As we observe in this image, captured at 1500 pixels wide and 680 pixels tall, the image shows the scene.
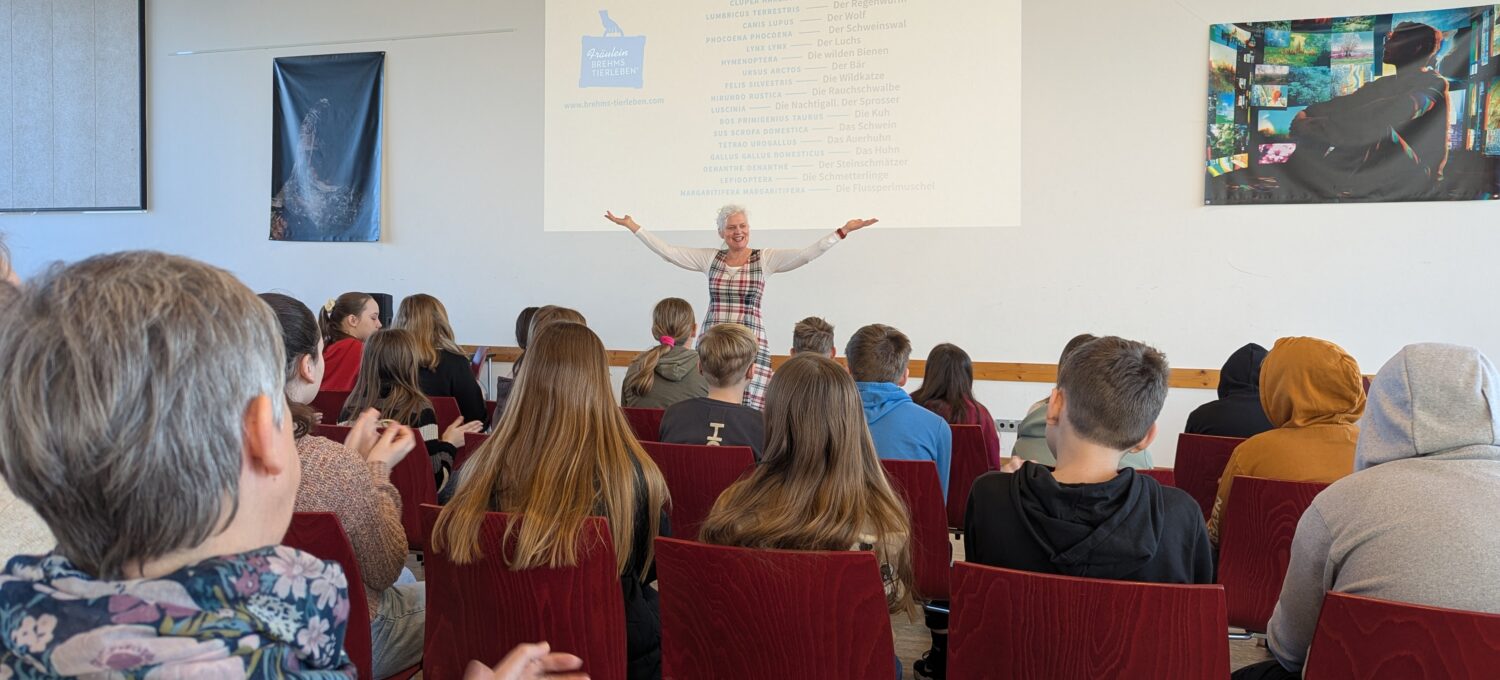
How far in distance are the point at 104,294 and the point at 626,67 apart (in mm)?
5980

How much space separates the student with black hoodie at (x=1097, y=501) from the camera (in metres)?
1.68

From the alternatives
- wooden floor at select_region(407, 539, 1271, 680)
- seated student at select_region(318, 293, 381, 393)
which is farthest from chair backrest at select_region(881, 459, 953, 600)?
seated student at select_region(318, 293, 381, 393)

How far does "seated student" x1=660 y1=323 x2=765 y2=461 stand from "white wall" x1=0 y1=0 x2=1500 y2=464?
10.5 feet

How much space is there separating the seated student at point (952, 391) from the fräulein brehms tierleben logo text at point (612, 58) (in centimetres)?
361

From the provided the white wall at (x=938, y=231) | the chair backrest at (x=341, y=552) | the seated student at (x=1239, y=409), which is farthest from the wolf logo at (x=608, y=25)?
the chair backrest at (x=341, y=552)

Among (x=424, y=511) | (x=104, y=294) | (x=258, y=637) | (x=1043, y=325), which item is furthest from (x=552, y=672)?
(x=1043, y=325)

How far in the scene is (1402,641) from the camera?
51.2 inches

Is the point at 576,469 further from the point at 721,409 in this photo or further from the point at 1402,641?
the point at 1402,641

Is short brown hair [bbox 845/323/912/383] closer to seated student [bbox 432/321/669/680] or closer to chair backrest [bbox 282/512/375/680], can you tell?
seated student [bbox 432/321/669/680]

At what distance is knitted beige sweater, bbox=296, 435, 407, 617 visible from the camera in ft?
6.19

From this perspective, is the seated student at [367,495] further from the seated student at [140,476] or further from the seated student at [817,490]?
the seated student at [140,476]

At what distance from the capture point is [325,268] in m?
7.45

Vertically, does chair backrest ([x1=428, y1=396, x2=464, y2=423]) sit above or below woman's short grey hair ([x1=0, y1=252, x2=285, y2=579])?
below

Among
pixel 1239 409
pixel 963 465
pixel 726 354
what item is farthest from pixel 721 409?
pixel 1239 409
